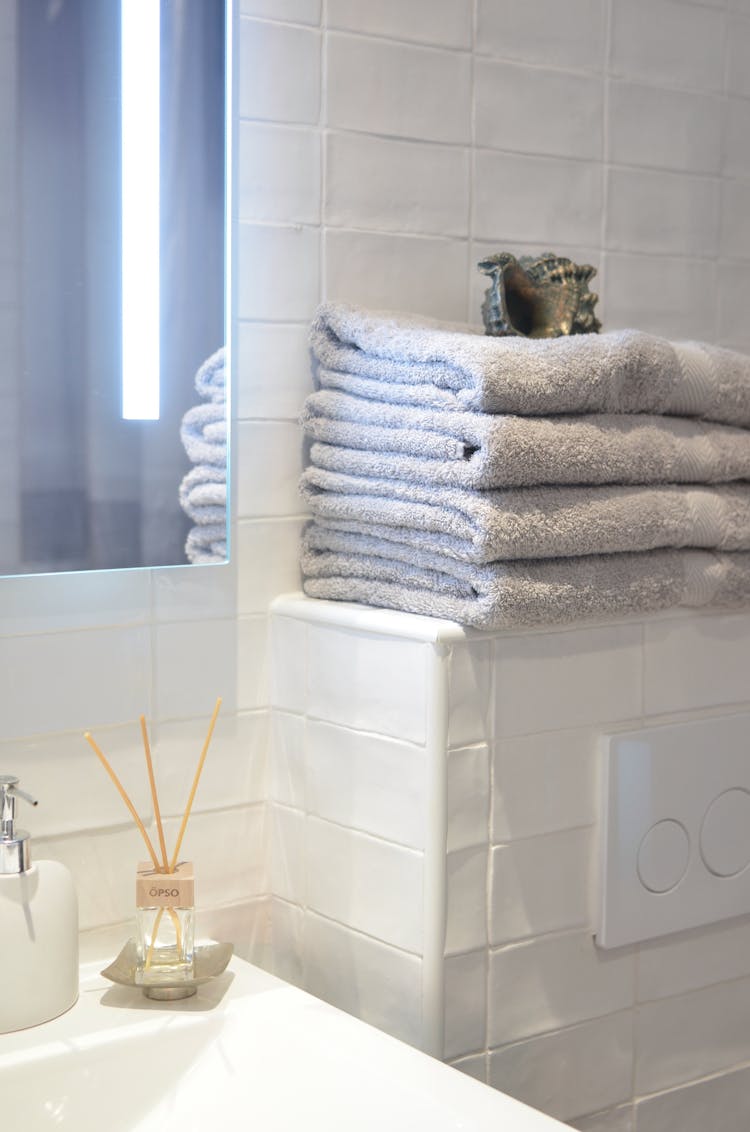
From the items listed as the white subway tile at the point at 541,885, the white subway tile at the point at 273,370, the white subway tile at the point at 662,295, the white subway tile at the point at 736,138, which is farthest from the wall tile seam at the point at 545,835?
the white subway tile at the point at 736,138

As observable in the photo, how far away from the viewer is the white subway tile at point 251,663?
1191 mm

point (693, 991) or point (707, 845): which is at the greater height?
point (707, 845)

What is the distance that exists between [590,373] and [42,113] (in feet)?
1.54

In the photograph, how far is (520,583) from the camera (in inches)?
39.9

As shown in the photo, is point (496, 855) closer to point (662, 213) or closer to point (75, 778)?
point (75, 778)

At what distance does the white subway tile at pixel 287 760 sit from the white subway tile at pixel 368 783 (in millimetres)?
11

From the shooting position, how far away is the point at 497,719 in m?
1.05

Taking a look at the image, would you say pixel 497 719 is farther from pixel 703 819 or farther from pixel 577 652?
pixel 703 819

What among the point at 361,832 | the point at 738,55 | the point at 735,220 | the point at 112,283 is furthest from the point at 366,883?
the point at 738,55

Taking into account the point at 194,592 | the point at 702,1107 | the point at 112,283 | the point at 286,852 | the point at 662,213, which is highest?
the point at 662,213

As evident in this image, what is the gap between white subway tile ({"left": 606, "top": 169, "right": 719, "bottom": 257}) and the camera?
1.38 metres

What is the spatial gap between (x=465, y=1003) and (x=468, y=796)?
0.55 feet

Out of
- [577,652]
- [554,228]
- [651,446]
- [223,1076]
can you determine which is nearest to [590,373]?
[651,446]

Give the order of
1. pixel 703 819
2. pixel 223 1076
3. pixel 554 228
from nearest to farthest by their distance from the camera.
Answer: pixel 223 1076 → pixel 703 819 → pixel 554 228
